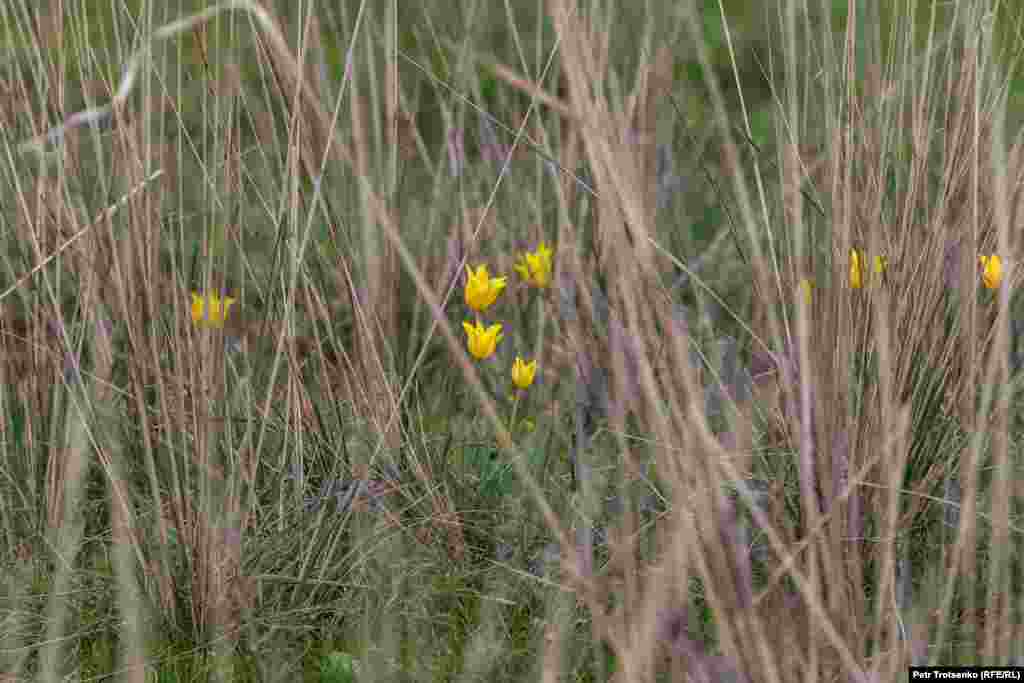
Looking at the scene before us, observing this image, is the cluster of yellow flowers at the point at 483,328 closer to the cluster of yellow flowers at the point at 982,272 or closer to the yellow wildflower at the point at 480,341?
the yellow wildflower at the point at 480,341

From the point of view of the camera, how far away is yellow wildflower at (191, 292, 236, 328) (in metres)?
1.29

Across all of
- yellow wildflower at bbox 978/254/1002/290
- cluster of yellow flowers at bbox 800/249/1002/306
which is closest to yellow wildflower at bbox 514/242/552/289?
cluster of yellow flowers at bbox 800/249/1002/306

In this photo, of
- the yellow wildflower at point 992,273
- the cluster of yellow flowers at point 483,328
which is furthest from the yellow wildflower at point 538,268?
the yellow wildflower at point 992,273

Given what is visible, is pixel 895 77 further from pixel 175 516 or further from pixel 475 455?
pixel 175 516

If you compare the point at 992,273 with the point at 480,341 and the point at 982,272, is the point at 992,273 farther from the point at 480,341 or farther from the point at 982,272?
the point at 480,341

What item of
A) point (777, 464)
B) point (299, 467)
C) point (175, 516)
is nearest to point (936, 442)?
point (777, 464)

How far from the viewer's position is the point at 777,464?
1469 mm

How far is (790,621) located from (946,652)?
0.23 m

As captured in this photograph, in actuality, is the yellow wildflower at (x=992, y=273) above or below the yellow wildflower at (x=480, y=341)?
above

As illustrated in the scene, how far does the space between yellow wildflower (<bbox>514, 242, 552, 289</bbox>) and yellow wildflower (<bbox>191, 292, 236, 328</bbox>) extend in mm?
411

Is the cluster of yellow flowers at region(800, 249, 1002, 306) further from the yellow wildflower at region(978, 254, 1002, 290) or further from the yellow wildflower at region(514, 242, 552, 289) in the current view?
the yellow wildflower at region(514, 242, 552, 289)

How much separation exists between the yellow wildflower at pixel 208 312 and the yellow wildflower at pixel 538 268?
0.41m

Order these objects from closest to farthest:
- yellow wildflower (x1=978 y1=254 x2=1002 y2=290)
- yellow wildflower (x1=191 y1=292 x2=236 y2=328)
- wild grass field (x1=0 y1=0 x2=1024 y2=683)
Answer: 1. wild grass field (x1=0 y1=0 x2=1024 y2=683)
2. yellow wildflower (x1=191 y1=292 x2=236 y2=328)
3. yellow wildflower (x1=978 y1=254 x2=1002 y2=290)

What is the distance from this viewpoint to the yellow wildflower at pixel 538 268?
1.67 m
